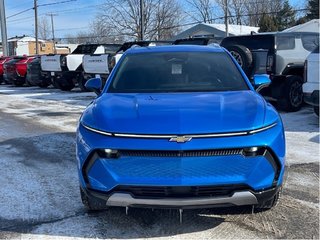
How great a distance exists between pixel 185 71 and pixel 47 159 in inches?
105

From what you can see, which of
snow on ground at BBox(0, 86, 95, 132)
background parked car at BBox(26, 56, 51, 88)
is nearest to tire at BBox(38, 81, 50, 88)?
background parked car at BBox(26, 56, 51, 88)

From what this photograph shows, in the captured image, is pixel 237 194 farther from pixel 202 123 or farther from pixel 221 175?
pixel 202 123

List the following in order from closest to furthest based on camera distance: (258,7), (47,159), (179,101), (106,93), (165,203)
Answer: (165,203), (179,101), (106,93), (47,159), (258,7)

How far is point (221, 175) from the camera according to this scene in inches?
130

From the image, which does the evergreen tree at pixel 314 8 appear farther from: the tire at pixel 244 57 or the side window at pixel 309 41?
the tire at pixel 244 57

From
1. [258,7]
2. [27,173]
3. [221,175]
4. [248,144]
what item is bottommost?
[27,173]

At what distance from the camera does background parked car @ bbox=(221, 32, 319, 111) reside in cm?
996

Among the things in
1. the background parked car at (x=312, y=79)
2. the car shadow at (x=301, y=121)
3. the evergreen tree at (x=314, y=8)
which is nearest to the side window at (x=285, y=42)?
the car shadow at (x=301, y=121)

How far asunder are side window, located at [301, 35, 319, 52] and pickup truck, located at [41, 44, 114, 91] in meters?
9.36

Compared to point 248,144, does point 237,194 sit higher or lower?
lower

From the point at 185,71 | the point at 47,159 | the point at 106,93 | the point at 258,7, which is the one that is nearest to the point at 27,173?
the point at 47,159

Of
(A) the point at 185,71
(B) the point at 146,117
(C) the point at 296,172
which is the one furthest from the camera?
(C) the point at 296,172

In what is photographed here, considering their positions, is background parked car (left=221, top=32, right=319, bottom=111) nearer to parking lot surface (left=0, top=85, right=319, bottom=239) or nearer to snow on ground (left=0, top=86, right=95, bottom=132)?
parking lot surface (left=0, top=85, right=319, bottom=239)

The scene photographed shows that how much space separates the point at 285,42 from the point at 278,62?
618mm
